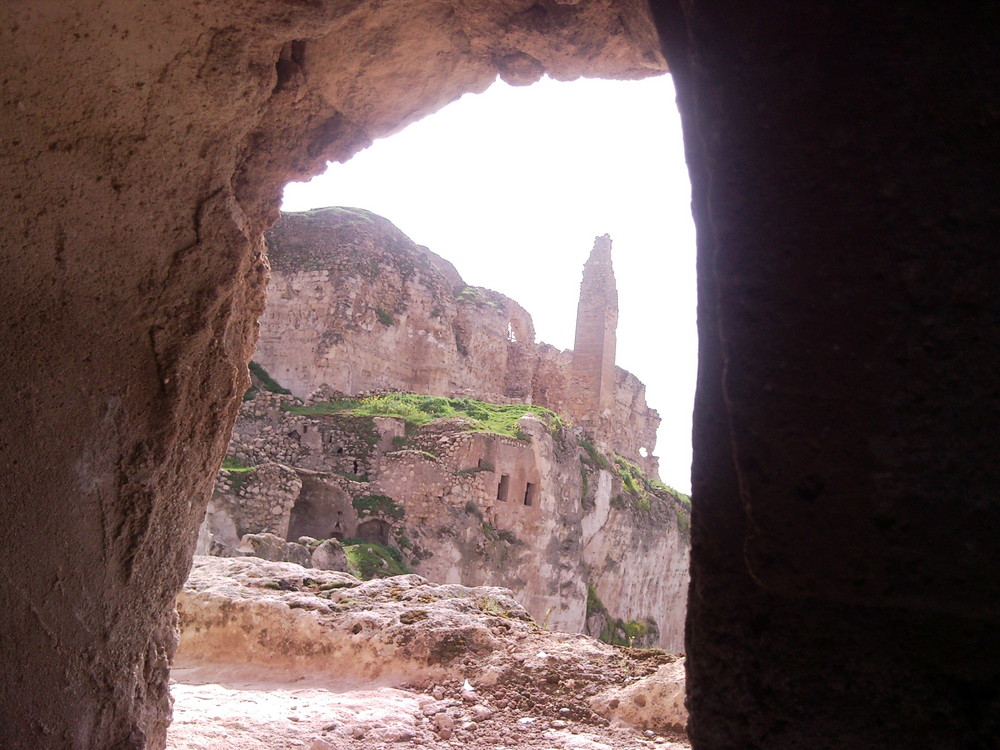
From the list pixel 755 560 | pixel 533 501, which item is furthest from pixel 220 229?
pixel 533 501

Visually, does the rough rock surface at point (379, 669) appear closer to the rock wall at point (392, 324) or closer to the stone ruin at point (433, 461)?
the stone ruin at point (433, 461)

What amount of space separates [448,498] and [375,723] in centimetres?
1016

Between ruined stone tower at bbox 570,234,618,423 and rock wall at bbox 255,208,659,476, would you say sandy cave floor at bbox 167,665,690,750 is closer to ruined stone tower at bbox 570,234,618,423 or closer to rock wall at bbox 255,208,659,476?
rock wall at bbox 255,208,659,476

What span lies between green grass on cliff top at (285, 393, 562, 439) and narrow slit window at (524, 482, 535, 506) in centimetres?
94

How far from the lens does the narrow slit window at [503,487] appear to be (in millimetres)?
14474

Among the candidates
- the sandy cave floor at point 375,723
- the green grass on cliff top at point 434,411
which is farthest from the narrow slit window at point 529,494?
the sandy cave floor at point 375,723

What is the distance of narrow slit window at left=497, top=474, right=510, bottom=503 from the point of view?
14.5 meters

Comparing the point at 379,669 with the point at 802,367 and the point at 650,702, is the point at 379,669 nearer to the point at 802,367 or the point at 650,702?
the point at 650,702

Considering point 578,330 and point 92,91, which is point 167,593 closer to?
point 92,91

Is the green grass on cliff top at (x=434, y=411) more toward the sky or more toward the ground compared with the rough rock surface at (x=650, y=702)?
more toward the sky

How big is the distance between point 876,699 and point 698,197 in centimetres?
93

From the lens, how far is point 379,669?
15.4 feet

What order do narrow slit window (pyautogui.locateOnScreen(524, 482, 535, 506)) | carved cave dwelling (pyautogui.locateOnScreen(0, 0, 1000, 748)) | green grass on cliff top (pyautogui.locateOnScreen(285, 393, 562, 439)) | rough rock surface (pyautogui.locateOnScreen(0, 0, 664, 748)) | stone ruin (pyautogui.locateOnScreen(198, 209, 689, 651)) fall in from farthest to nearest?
green grass on cliff top (pyautogui.locateOnScreen(285, 393, 562, 439))
narrow slit window (pyautogui.locateOnScreen(524, 482, 535, 506))
stone ruin (pyautogui.locateOnScreen(198, 209, 689, 651))
rough rock surface (pyautogui.locateOnScreen(0, 0, 664, 748))
carved cave dwelling (pyautogui.locateOnScreen(0, 0, 1000, 748))

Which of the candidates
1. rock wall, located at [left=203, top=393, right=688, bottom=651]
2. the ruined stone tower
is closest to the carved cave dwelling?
rock wall, located at [left=203, top=393, right=688, bottom=651]
